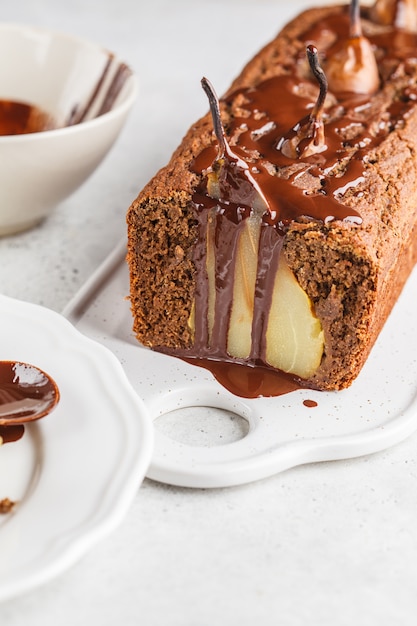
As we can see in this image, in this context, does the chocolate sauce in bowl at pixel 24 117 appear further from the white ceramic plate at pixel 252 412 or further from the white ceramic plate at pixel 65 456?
the white ceramic plate at pixel 65 456

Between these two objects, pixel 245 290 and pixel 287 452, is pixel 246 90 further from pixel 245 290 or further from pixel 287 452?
pixel 287 452

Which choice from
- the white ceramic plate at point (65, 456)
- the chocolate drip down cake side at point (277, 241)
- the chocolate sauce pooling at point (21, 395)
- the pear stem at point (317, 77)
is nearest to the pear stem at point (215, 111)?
the chocolate drip down cake side at point (277, 241)

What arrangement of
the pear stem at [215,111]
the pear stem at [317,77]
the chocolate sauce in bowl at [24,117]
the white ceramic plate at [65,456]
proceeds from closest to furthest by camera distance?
1. the white ceramic plate at [65,456]
2. the pear stem at [215,111]
3. the pear stem at [317,77]
4. the chocolate sauce in bowl at [24,117]

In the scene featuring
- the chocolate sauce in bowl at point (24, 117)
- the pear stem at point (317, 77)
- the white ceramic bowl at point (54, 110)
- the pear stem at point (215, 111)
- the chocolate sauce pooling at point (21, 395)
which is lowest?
the chocolate sauce pooling at point (21, 395)

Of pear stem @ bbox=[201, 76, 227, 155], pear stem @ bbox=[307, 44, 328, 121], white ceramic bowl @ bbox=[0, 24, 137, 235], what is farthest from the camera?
white ceramic bowl @ bbox=[0, 24, 137, 235]

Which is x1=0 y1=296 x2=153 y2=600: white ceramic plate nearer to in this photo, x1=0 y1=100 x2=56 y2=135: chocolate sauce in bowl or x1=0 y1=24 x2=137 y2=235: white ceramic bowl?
x1=0 y1=24 x2=137 y2=235: white ceramic bowl

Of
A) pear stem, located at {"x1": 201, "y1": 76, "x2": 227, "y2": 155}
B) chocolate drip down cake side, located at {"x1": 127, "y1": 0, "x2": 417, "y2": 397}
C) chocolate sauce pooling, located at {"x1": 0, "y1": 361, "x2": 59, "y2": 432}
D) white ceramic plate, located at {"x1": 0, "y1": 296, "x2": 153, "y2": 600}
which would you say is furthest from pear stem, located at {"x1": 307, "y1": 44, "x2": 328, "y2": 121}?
chocolate sauce pooling, located at {"x1": 0, "y1": 361, "x2": 59, "y2": 432}
